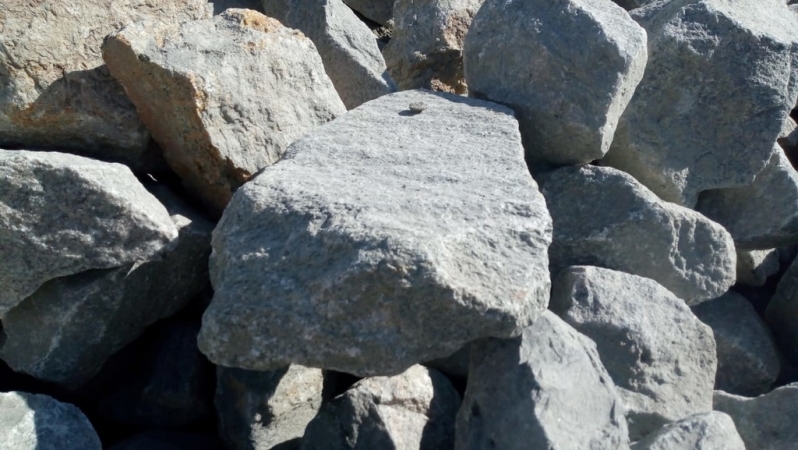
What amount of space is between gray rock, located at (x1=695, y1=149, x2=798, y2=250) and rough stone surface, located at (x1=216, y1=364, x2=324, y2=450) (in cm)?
150

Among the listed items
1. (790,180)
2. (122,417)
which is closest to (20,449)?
(122,417)

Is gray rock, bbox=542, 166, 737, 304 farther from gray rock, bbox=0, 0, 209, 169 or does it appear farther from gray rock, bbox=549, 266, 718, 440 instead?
gray rock, bbox=0, 0, 209, 169

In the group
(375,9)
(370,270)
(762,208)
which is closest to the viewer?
(370,270)

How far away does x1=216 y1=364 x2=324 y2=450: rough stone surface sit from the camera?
210 cm

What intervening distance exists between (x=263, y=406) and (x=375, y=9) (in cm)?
253

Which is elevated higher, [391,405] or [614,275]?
[614,275]

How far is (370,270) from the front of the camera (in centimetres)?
163

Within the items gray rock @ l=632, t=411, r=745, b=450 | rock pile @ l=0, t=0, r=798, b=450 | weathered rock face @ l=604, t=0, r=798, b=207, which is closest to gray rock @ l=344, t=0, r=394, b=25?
rock pile @ l=0, t=0, r=798, b=450

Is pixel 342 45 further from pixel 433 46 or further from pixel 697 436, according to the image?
pixel 697 436

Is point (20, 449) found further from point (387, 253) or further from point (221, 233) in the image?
point (387, 253)

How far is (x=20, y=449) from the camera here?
188cm

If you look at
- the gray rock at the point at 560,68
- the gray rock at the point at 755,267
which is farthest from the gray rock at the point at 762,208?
the gray rock at the point at 560,68

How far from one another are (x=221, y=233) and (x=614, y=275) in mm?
1047

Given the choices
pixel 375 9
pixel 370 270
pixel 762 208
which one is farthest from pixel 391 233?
pixel 375 9
